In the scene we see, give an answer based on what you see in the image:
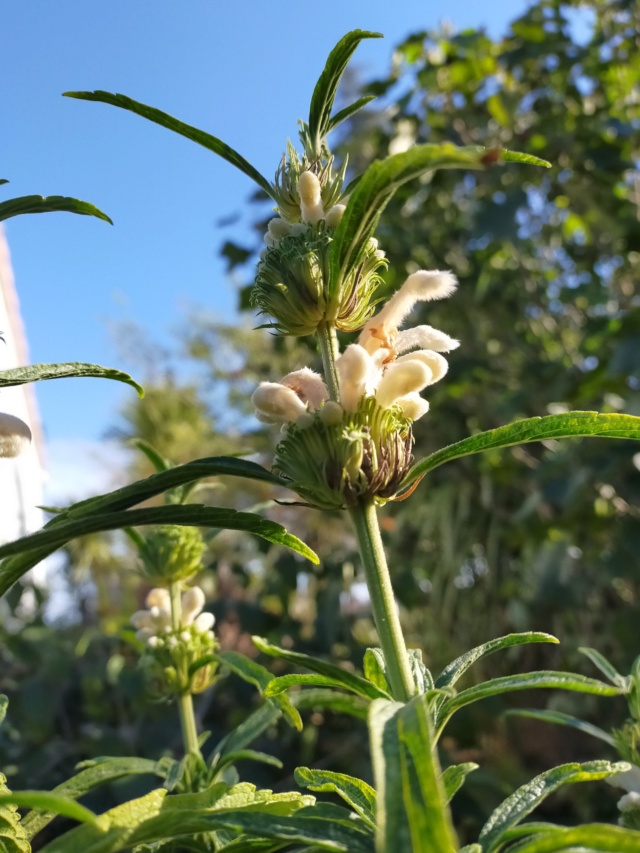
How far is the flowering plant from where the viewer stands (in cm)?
28

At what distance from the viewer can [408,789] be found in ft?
0.80

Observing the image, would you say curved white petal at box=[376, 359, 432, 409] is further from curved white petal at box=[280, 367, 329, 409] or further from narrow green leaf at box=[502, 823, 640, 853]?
narrow green leaf at box=[502, 823, 640, 853]

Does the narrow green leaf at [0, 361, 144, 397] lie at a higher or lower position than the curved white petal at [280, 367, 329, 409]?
higher

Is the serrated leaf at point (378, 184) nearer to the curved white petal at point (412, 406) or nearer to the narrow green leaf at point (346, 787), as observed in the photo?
the curved white petal at point (412, 406)

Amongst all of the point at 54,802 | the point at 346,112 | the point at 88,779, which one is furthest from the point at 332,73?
the point at 88,779

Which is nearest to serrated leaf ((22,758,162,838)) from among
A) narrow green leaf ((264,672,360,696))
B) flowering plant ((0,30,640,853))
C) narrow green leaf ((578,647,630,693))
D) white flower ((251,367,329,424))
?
flowering plant ((0,30,640,853))

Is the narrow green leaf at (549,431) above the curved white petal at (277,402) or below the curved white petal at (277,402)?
below

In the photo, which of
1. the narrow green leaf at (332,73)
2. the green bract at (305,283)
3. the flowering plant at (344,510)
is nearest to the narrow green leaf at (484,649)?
the flowering plant at (344,510)

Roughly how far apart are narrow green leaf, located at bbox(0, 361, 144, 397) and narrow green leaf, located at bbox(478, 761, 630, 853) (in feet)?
1.00

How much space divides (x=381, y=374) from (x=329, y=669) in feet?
0.63

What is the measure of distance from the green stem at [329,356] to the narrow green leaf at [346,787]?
0.21 meters

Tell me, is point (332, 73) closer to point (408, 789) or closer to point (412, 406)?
point (412, 406)

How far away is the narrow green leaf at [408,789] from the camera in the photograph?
230mm

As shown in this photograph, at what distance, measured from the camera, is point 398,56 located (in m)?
2.60
